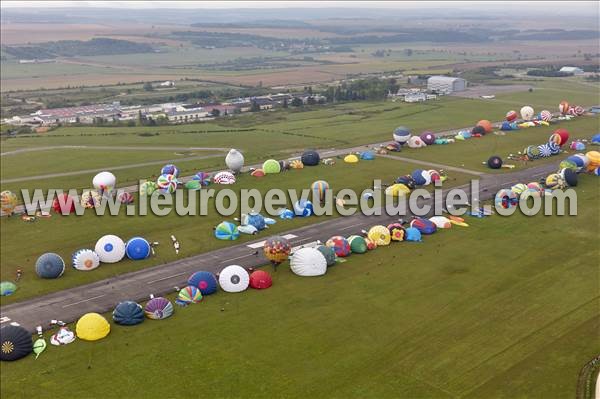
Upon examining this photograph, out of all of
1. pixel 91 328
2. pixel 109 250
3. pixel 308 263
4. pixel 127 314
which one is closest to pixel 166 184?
pixel 109 250

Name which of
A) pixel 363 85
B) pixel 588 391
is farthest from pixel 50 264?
pixel 363 85

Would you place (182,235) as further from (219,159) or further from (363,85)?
(363,85)

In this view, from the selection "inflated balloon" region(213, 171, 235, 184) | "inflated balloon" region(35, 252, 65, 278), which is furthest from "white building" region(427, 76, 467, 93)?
"inflated balloon" region(35, 252, 65, 278)

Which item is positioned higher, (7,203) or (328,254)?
(7,203)

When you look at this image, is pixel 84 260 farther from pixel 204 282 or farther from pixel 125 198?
pixel 125 198

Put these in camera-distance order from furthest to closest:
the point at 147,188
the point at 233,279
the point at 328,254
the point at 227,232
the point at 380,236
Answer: the point at 147,188 < the point at 227,232 < the point at 380,236 < the point at 328,254 < the point at 233,279

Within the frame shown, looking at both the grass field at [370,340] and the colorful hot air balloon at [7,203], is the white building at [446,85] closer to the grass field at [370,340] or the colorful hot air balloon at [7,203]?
the grass field at [370,340]

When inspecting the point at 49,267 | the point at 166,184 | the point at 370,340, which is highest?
the point at 166,184
